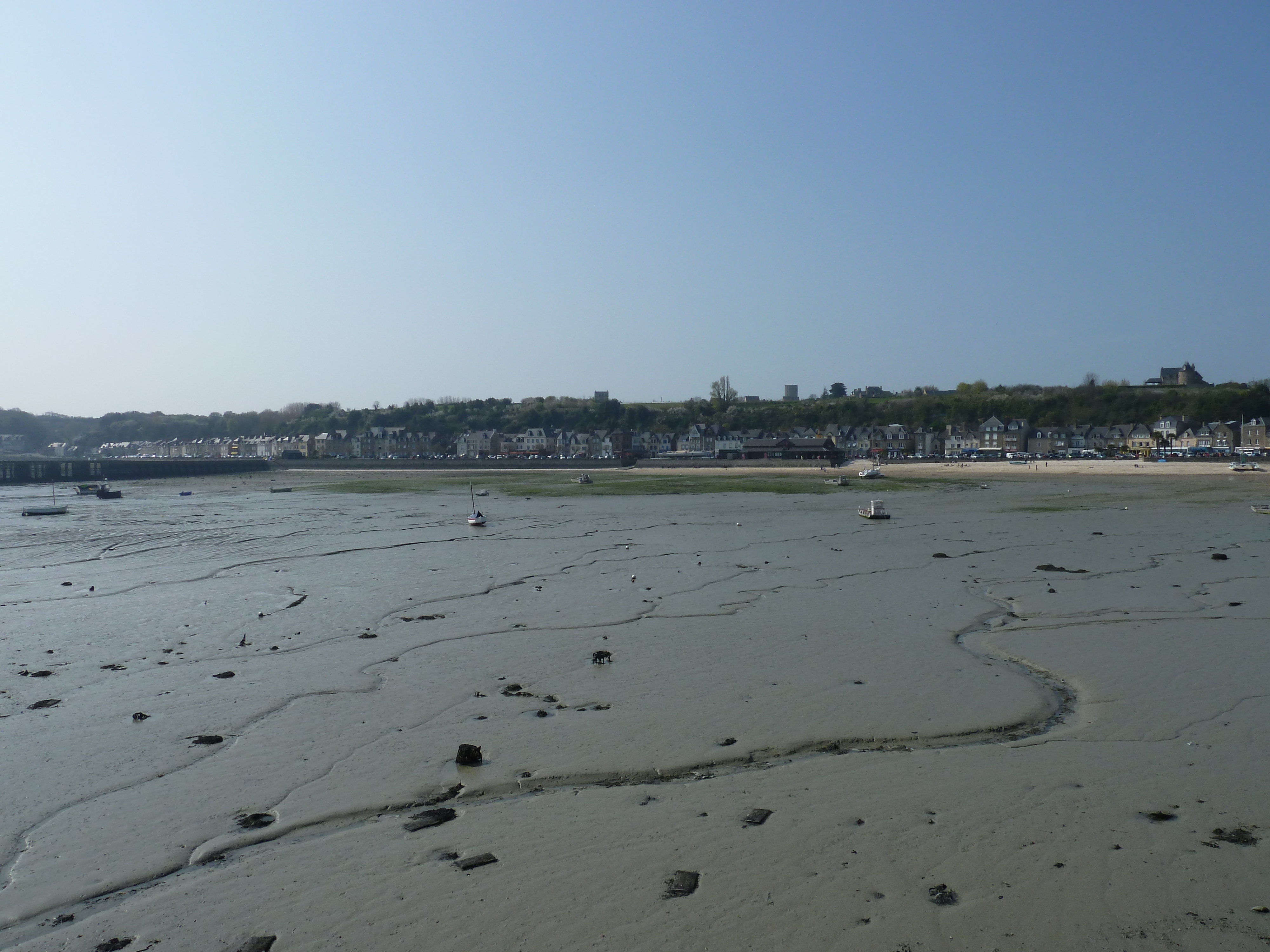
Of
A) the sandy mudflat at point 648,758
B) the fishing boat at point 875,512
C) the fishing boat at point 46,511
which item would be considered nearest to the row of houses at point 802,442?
the fishing boat at point 875,512

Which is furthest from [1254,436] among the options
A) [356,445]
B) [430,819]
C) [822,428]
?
[356,445]

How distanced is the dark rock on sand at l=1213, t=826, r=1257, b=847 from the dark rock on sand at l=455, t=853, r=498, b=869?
5692 mm

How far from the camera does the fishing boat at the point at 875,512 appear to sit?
34594 millimetres

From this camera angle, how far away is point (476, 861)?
21.9 feet

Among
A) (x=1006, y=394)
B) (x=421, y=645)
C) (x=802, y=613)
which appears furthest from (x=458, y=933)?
(x=1006, y=394)

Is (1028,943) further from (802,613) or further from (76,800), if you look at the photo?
(802,613)

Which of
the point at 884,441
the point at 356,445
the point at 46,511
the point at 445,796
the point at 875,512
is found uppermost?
the point at 356,445

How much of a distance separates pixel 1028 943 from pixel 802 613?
34.3 feet

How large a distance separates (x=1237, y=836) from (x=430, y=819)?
21.6 feet

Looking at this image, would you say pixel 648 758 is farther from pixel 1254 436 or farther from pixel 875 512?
pixel 1254 436

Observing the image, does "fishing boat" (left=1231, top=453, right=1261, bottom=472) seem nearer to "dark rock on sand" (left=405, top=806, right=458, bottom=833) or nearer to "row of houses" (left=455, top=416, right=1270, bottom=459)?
"row of houses" (left=455, top=416, right=1270, bottom=459)

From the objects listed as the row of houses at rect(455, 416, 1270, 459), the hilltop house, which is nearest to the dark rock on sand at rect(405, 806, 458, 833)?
the row of houses at rect(455, 416, 1270, 459)

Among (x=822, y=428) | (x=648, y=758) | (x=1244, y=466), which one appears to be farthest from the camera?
(x=822, y=428)

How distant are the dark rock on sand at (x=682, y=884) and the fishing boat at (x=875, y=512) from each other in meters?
29.6
